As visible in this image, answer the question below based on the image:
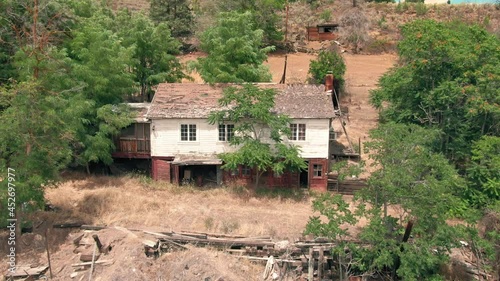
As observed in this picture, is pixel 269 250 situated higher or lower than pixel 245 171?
lower

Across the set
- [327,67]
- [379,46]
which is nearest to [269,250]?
[327,67]

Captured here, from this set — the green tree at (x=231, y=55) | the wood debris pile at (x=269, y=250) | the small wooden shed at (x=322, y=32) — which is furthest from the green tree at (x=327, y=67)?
the wood debris pile at (x=269, y=250)

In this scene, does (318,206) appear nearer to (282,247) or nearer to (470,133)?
A: (282,247)

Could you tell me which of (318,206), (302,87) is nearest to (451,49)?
(302,87)

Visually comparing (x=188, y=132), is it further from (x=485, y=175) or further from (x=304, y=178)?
(x=485, y=175)

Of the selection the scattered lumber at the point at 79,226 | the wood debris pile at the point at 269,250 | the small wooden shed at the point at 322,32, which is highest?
the small wooden shed at the point at 322,32

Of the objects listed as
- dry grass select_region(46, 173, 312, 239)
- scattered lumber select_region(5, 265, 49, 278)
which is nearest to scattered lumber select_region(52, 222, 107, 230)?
dry grass select_region(46, 173, 312, 239)

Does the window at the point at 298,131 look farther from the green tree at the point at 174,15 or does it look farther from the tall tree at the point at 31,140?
the green tree at the point at 174,15
